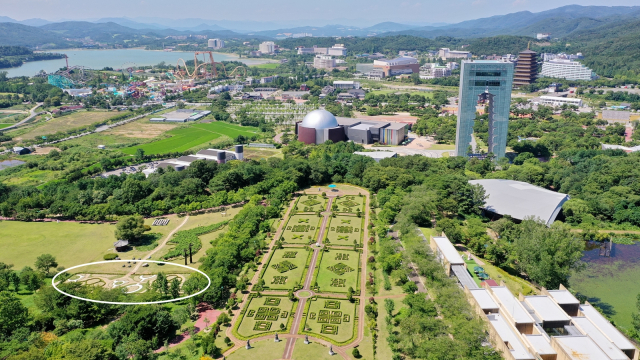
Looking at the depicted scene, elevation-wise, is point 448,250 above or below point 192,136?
below

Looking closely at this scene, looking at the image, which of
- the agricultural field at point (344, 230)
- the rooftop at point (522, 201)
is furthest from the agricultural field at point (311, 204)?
the rooftop at point (522, 201)

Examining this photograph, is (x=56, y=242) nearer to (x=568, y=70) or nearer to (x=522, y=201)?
(x=522, y=201)

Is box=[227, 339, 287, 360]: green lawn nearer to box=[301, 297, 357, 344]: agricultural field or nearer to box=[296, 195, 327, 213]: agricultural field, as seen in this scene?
box=[301, 297, 357, 344]: agricultural field

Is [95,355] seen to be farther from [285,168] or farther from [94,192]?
[285,168]

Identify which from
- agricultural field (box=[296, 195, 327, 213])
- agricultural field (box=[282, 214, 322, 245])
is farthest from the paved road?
agricultural field (box=[282, 214, 322, 245])

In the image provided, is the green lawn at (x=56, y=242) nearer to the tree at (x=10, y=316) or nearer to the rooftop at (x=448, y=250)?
the tree at (x=10, y=316)

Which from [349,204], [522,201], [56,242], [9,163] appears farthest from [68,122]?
[522,201]

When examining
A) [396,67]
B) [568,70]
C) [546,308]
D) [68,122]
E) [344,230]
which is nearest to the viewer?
[546,308]
